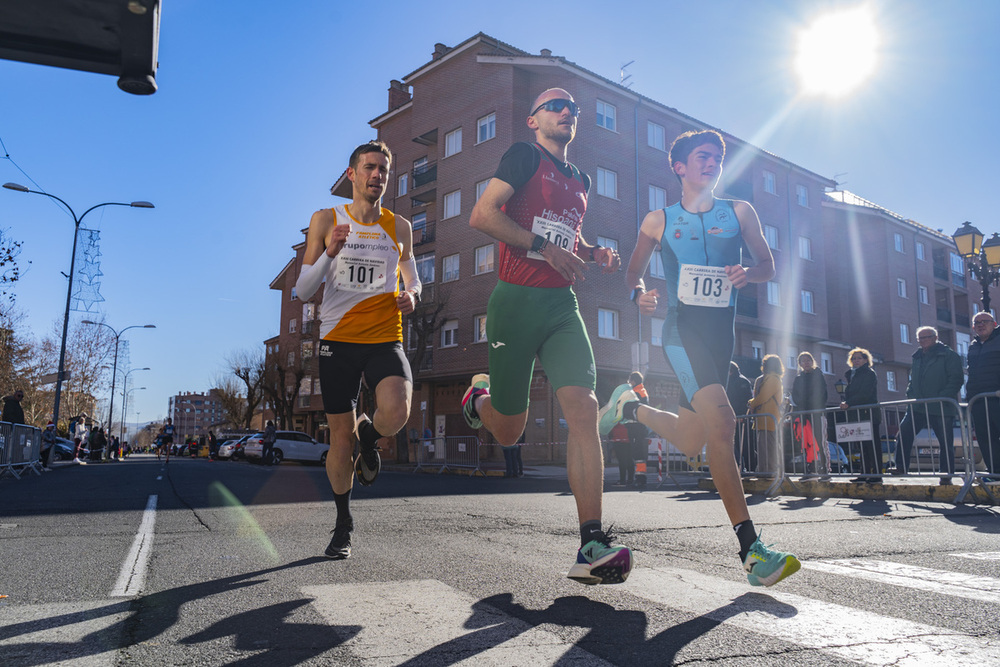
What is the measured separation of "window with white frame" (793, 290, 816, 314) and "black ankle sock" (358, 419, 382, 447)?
1756 inches

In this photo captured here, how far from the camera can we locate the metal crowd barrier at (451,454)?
22.0m

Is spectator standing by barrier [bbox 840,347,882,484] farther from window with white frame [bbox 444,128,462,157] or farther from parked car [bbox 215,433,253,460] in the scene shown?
parked car [bbox 215,433,253,460]

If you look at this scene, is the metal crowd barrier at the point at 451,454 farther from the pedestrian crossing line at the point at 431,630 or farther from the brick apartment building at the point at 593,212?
the pedestrian crossing line at the point at 431,630

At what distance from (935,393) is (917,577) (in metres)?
7.75

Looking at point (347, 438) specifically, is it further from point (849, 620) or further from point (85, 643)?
point (849, 620)

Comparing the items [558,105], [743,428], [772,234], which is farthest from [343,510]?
[772,234]

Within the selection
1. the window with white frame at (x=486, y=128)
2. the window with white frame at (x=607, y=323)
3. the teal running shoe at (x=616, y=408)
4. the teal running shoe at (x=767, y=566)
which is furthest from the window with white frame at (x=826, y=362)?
the teal running shoe at (x=767, y=566)

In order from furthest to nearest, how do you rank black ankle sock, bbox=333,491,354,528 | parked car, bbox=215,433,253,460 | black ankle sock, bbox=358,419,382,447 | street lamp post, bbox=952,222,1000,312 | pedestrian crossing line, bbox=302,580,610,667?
1. parked car, bbox=215,433,253,460
2. street lamp post, bbox=952,222,1000,312
3. black ankle sock, bbox=358,419,382,447
4. black ankle sock, bbox=333,491,354,528
5. pedestrian crossing line, bbox=302,580,610,667

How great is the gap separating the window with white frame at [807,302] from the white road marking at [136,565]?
44.5 metres

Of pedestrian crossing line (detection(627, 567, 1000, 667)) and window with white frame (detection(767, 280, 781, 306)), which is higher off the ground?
window with white frame (detection(767, 280, 781, 306))

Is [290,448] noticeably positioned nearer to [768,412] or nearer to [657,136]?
[657,136]

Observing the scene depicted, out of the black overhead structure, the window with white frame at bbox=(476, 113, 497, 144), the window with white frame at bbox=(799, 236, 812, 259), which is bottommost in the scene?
the black overhead structure

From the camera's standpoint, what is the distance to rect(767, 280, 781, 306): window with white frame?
43.6 meters

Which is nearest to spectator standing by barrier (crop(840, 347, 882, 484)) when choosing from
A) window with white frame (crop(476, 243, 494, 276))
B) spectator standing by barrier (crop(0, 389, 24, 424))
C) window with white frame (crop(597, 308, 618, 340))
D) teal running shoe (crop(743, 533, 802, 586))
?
teal running shoe (crop(743, 533, 802, 586))
